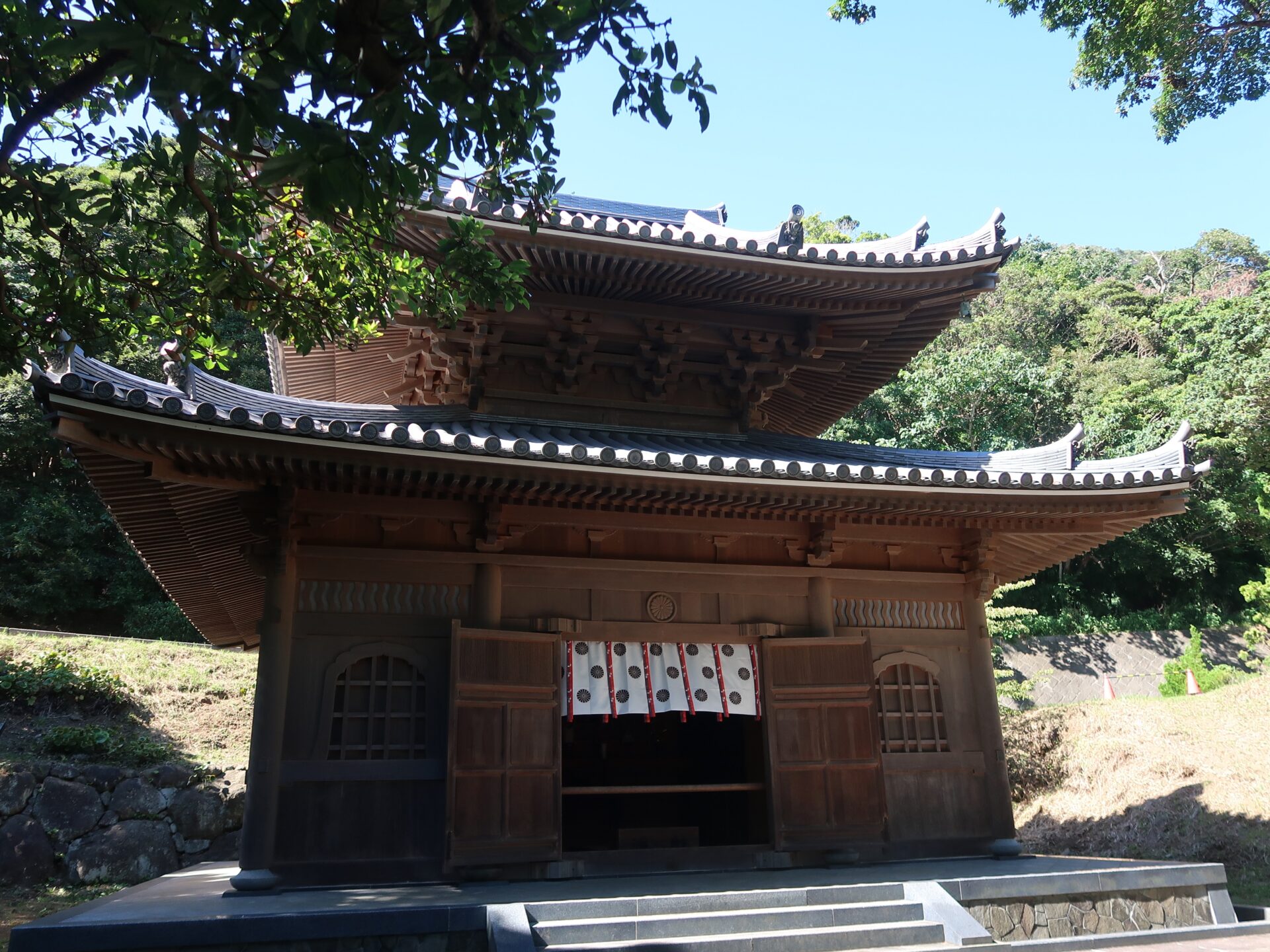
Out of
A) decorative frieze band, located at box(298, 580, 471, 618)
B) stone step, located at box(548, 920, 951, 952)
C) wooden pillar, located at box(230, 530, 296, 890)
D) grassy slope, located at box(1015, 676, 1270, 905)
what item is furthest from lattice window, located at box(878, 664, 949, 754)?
wooden pillar, located at box(230, 530, 296, 890)

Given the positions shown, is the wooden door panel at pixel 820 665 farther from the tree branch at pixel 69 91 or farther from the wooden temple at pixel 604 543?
the tree branch at pixel 69 91

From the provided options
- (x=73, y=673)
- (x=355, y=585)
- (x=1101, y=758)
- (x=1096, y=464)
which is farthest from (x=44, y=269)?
(x=1101, y=758)

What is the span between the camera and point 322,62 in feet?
14.5

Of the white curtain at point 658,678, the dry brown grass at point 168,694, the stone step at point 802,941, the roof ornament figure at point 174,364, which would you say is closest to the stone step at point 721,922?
the stone step at point 802,941

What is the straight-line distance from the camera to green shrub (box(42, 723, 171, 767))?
16328 mm

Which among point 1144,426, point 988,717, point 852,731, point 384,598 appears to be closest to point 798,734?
point 852,731

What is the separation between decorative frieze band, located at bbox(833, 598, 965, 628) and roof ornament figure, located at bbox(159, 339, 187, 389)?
23.2 feet

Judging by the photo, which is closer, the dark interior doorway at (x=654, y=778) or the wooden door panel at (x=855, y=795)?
the wooden door panel at (x=855, y=795)

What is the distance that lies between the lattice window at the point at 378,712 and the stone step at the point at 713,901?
2229 millimetres

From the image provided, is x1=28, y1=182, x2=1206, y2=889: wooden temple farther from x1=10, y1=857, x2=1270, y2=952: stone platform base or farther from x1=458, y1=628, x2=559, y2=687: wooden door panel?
x1=10, y1=857, x2=1270, y2=952: stone platform base

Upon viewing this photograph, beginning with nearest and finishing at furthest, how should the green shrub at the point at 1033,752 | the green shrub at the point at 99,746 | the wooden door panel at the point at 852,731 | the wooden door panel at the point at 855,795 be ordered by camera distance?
1. the wooden door panel at the point at 855,795
2. the wooden door panel at the point at 852,731
3. the green shrub at the point at 99,746
4. the green shrub at the point at 1033,752

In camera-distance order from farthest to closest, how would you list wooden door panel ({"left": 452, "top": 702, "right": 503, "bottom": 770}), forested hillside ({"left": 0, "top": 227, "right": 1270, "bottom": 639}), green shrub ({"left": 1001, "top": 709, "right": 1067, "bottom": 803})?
forested hillside ({"left": 0, "top": 227, "right": 1270, "bottom": 639}) → green shrub ({"left": 1001, "top": 709, "right": 1067, "bottom": 803}) → wooden door panel ({"left": 452, "top": 702, "right": 503, "bottom": 770})

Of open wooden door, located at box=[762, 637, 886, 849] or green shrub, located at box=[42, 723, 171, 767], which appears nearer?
open wooden door, located at box=[762, 637, 886, 849]

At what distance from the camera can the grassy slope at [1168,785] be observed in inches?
559
